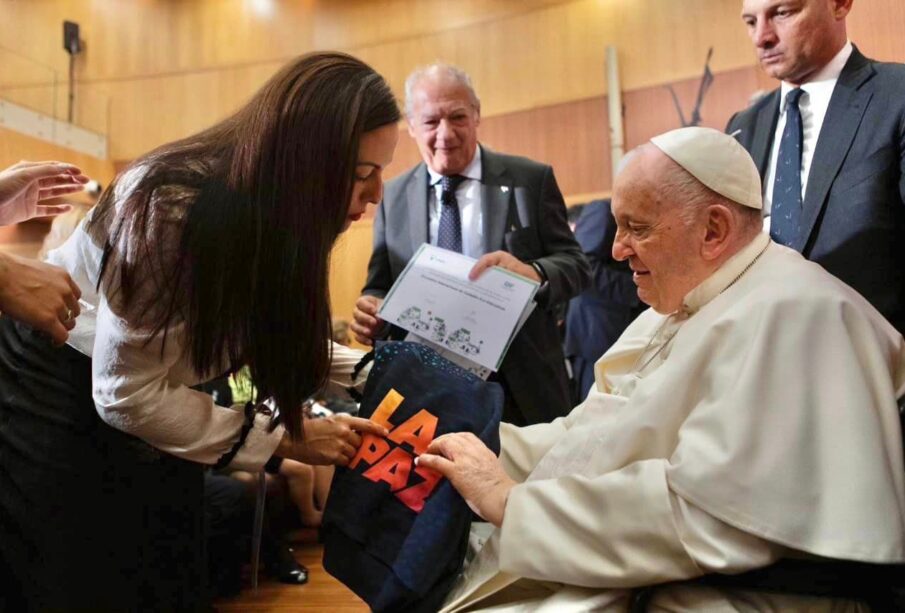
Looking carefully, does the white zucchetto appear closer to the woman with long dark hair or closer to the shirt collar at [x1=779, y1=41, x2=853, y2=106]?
the woman with long dark hair

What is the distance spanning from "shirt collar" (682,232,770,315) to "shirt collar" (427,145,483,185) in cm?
112

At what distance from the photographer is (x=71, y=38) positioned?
29.4 ft

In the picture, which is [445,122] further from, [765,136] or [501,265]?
[765,136]

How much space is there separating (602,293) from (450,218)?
1832 mm

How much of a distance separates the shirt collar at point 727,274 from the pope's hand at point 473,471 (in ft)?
1.62

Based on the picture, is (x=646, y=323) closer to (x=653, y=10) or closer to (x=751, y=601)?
(x=751, y=601)

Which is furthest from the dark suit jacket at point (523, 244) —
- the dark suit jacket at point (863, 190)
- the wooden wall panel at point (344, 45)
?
the wooden wall panel at point (344, 45)

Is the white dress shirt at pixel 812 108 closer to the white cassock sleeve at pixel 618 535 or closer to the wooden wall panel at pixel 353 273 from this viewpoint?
the white cassock sleeve at pixel 618 535

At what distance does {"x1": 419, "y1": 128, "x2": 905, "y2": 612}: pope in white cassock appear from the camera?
111 centimetres

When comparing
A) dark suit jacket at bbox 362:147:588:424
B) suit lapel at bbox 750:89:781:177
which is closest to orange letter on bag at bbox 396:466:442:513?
dark suit jacket at bbox 362:147:588:424

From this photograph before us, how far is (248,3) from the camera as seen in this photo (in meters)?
9.08

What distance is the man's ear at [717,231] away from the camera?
140cm

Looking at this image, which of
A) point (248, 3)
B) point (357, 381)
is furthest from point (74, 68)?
point (357, 381)

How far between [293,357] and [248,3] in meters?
8.90
